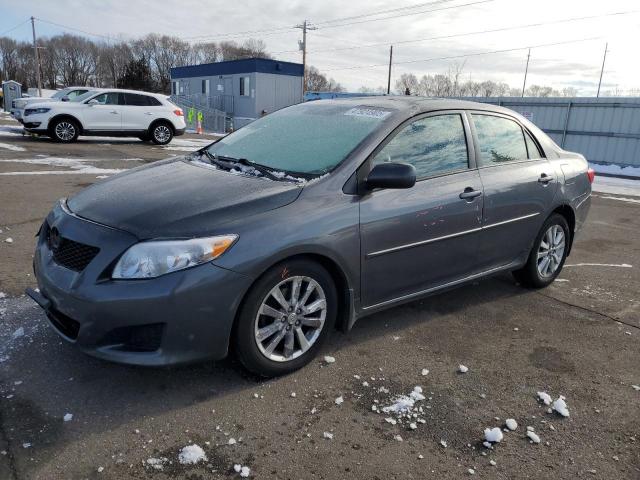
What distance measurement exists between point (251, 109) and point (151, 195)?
33.7m

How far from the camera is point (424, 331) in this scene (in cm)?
394

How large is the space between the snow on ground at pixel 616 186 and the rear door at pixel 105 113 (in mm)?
13627

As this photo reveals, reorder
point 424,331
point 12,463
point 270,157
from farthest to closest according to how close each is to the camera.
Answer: point 424,331
point 270,157
point 12,463

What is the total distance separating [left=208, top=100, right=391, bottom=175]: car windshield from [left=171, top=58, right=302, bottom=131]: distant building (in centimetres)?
2924

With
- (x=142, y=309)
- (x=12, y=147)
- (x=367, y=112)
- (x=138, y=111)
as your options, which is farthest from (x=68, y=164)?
(x=142, y=309)

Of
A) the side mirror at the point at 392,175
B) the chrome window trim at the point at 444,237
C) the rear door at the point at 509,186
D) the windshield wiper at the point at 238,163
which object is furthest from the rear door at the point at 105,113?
the side mirror at the point at 392,175

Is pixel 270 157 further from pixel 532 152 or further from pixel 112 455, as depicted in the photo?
pixel 532 152

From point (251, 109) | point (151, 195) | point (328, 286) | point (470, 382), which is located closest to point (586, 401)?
point (470, 382)

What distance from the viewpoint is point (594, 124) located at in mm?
18469

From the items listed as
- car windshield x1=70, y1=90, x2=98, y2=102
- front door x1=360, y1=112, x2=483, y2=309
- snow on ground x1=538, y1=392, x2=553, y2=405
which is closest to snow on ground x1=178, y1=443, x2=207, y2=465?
front door x1=360, y1=112, x2=483, y2=309

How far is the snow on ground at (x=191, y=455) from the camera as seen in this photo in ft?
7.97

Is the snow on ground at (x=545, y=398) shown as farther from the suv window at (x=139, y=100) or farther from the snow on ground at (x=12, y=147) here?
the suv window at (x=139, y=100)

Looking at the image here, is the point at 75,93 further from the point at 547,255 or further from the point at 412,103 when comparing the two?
the point at 547,255

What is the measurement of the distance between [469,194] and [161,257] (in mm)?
2322
